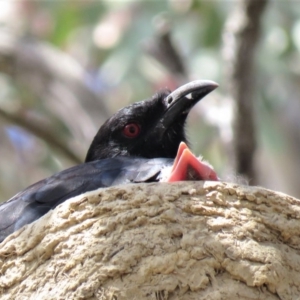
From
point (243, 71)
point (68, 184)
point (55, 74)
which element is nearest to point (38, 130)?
point (55, 74)

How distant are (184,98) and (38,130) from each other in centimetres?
256

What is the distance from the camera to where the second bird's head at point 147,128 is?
6.41m

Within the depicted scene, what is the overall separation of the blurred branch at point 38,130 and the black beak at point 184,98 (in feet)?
7.12

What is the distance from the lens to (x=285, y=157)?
11211 mm

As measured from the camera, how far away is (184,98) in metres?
6.33

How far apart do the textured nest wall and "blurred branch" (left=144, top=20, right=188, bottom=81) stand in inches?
200

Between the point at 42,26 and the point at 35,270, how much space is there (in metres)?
6.46

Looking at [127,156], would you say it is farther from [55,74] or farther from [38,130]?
[55,74]

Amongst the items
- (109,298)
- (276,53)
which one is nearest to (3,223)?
(109,298)

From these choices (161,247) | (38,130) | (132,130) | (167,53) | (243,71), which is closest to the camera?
(161,247)

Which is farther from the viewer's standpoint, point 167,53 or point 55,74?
point 167,53

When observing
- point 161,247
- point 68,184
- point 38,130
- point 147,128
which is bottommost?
point 38,130

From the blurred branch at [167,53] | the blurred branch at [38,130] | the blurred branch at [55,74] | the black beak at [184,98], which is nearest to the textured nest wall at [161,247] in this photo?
the black beak at [184,98]

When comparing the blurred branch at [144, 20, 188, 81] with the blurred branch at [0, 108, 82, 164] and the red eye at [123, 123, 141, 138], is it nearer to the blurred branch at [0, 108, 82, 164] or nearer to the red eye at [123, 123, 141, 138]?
the blurred branch at [0, 108, 82, 164]
